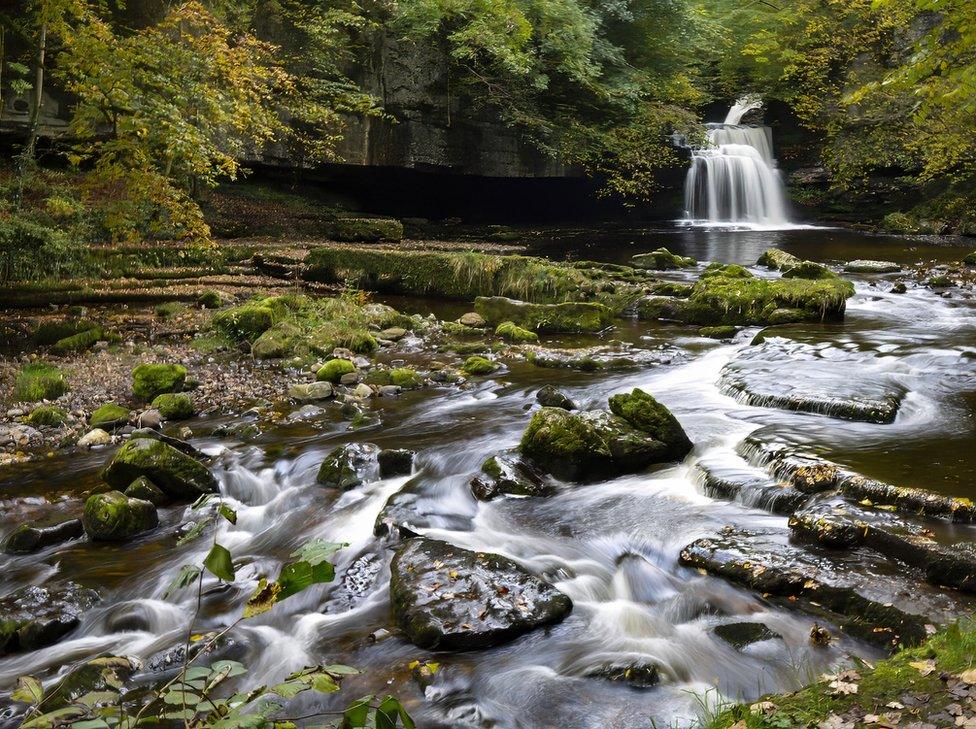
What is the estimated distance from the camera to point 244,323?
38.7ft

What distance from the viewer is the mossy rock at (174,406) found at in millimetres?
8523

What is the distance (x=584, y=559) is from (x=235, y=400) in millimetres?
5587

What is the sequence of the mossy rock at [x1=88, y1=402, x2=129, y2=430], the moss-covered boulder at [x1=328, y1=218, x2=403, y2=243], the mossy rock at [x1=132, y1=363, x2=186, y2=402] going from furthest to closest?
the moss-covered boulder at [x1=328, y1=218, x2=403, y2=243], the mossy rock at [x1=132, y1=363, x2=186, y2=402], the mossy rock at [x1=88, y1=402, x2=129, y2=430]

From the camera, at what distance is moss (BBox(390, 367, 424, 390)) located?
9.84 meters

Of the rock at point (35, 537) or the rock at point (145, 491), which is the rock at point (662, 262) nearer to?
the rock at point (145, 491)

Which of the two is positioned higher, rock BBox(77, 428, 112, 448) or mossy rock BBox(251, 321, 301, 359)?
mossy rock BBox(251, 321, 301, 359)

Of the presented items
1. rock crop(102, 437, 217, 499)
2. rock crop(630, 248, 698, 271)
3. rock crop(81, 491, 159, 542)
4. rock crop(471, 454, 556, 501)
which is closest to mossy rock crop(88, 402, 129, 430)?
rock crop(102, 437, 217, 499)

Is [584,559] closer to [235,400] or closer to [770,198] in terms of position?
[235,400]

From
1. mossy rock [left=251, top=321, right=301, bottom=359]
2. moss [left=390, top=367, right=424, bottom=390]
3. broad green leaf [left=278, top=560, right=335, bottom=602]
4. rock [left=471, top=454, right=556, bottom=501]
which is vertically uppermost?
broad green leaf [left=278, top=560, right=335, bottom=602]

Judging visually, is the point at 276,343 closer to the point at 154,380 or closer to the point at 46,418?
the point at 154,380

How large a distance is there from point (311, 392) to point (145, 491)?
3.25 m

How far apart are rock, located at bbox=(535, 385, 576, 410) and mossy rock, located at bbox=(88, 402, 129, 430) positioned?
4.83 metres

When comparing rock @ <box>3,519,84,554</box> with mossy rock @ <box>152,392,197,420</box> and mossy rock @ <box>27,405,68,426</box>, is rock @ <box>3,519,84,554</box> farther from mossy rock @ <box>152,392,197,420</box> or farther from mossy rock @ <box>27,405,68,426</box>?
mossy rock @ <box>152,392,197,420</box>

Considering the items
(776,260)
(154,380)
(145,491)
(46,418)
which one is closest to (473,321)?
(154,380)
